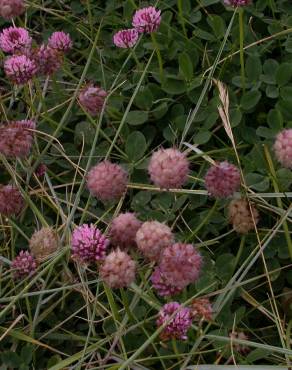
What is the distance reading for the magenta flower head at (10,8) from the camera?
1993 millimetres

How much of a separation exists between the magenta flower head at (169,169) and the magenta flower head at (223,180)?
7cm

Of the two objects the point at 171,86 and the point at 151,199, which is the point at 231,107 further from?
the point at 151,199

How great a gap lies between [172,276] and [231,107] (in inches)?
27.8

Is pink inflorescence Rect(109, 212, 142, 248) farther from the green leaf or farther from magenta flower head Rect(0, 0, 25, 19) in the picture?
magenta flower head Rect(0, 0, 25, 19)

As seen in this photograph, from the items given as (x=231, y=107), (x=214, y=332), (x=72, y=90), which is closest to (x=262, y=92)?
(x=231, y=107)

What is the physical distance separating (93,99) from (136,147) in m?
0.20

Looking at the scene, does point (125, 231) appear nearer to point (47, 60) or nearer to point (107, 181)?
point (107, 181)

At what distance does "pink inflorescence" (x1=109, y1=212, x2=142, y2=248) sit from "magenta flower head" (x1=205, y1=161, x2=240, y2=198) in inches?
7.1

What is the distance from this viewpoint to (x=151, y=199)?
189 cm

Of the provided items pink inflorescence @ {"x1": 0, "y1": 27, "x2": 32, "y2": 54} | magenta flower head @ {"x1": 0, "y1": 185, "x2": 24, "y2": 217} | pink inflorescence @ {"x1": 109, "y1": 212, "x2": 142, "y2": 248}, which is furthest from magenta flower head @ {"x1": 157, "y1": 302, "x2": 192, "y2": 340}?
pink inflorescence @ {"x1": 0, "y1": 27, "x2": 32, "y2": 54}

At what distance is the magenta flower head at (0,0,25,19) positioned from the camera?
78.5 inches

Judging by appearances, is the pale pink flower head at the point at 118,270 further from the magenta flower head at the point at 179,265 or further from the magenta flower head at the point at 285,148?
the magenta flower head at the point at 285,148

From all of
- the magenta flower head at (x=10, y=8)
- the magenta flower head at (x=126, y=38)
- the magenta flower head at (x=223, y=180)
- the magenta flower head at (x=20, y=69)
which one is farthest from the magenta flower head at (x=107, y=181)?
the magenta flower head at (x=10, y=8)

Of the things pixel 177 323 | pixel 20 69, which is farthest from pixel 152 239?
pixel 20 69
